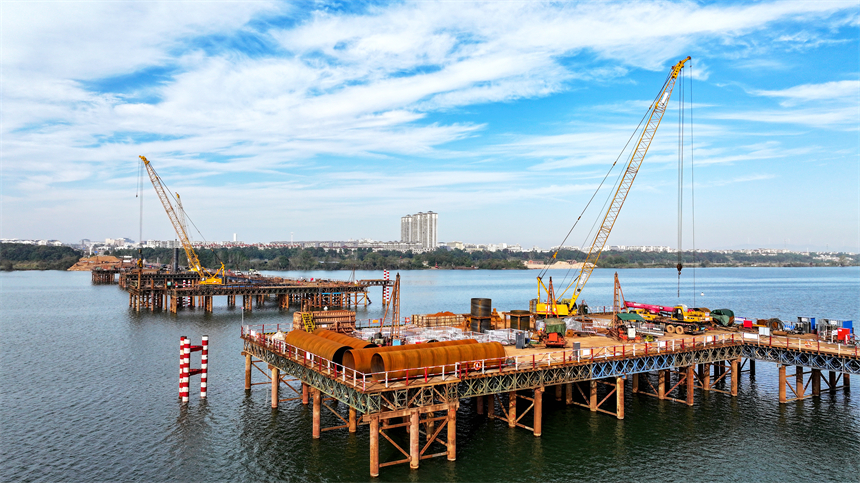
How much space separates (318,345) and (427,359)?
28.1ft

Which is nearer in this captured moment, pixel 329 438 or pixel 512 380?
pixel 512 380

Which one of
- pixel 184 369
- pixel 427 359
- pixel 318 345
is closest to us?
pixel 427 359

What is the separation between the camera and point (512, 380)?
1388 inches

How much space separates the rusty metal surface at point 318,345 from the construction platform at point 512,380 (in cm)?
47

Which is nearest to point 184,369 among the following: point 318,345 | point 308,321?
point 308,321

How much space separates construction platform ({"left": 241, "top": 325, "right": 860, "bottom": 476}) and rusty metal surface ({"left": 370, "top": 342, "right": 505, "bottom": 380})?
246 mm

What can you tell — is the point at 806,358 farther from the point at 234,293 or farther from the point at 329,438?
the point at 234,293

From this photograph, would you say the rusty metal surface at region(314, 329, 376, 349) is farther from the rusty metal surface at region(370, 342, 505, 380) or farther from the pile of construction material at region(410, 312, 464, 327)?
the pile of construction material at region(410, 312, 464, 327)

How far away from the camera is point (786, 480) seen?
31.5 metres

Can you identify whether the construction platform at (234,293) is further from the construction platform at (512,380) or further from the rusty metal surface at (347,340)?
the rusty metal surface at (347,340)

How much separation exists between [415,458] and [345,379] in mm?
5951

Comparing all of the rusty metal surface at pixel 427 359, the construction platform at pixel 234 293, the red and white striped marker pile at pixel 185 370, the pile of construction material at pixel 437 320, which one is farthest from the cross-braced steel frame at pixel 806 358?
the construction platform at pixel 234 293

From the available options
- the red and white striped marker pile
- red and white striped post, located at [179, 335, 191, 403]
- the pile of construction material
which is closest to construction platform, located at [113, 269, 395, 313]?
the pile of construction material

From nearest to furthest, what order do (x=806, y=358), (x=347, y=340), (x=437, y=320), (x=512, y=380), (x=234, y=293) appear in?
1. (x=512, y=380)
2. (x=347, y=340)
3. (x=806, y=358)
4. (x=437, y=320)
5. (x=234, y=293)
